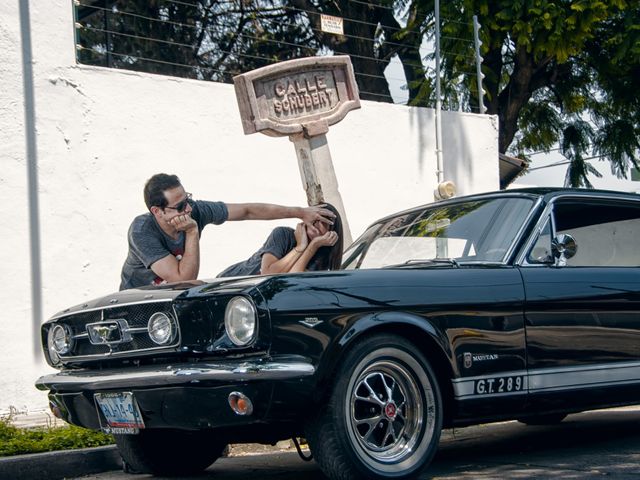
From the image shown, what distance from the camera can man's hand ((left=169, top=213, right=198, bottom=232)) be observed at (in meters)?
A: 6.39

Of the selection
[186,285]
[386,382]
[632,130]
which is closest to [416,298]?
[386,382]

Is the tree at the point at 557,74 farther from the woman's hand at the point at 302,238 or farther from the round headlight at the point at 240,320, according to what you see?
the round headlight at the point at 240,320

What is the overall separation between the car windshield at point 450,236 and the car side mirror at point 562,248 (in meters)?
Answer: 0.21

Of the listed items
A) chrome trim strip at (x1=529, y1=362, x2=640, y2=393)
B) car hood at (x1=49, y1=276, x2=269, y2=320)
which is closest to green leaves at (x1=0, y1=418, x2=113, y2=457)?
A: car hood at (x1=49, y1=276, x2=269, y2=320)

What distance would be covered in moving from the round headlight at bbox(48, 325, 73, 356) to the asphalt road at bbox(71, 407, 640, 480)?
942mm

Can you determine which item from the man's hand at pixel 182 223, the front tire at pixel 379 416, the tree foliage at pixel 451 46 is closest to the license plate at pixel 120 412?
the front tire at pixel 379 416

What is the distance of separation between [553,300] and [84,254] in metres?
4.71

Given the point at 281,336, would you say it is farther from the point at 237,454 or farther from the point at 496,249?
the point at 237,454

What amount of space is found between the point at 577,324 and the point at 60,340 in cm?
265

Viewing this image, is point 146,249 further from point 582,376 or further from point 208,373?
point 582,376

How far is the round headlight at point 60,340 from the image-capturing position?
5160mm

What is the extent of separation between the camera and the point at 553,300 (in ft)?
17.3

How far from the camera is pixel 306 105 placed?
8594 mm

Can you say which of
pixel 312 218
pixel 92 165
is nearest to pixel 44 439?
pixel 312 218
